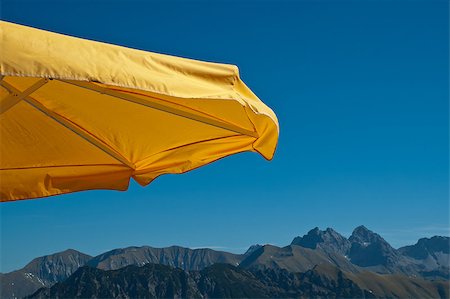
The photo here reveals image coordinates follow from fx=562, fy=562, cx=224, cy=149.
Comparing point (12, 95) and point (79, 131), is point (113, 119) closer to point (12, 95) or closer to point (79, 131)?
point (79, 131)

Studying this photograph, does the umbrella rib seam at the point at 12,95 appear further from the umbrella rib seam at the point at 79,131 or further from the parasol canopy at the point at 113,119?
the umbrella rib seam at the point at 79,131

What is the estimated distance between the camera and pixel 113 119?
6.02m

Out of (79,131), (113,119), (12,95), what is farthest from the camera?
(79,131)

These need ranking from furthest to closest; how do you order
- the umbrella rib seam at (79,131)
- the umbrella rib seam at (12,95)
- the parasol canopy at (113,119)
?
the umbrella rib seam at (79,131)
the umbrella rib seam at (12,95)
the parasol canopy at (113,119)

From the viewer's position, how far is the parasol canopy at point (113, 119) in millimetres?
3545

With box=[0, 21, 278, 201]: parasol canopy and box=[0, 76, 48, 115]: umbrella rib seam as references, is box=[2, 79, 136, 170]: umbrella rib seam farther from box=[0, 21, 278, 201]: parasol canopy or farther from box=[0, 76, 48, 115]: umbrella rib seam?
box=[0, 76, 48, 115]: umbrella rib seam

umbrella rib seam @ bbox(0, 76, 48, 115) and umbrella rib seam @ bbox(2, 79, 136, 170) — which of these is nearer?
umbrella rib seam @ bbox(0, 76, 48, 115)

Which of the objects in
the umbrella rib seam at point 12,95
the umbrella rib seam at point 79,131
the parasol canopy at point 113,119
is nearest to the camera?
the parasol canopy at point 113,119

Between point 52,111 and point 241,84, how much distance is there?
2.52 metres

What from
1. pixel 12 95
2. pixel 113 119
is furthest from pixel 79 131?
pixel 12 95

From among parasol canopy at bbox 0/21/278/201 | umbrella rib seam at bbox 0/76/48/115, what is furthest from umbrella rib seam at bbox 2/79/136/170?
umbrella rib seam at bbox 0/76/48/115

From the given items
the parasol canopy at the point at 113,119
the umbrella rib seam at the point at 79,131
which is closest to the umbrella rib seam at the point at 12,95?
the parasol canopy at the point at 113,119

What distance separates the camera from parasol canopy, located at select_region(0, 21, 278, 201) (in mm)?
3545

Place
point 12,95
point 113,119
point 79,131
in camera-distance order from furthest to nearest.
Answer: point 79,131 → point 113,119 → point 12,95
